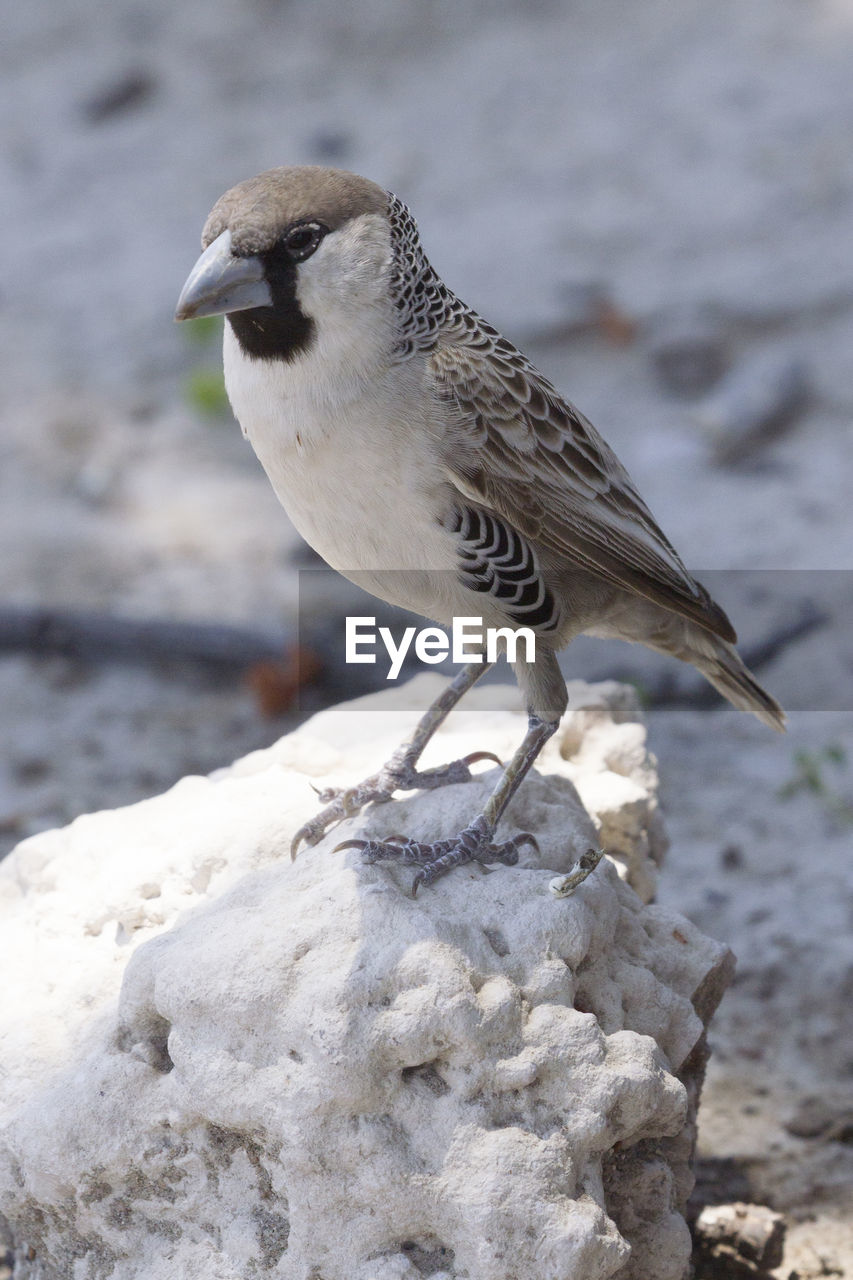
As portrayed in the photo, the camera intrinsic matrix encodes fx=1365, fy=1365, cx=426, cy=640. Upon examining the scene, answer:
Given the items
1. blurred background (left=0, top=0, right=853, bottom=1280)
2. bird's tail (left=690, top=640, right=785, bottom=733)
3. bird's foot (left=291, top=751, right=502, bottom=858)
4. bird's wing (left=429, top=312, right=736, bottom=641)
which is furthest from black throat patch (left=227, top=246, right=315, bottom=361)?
blurred background (left=0, top=0, right=853, bottom=1280)

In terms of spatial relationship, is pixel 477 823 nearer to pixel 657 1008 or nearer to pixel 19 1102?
pixel 657 1008

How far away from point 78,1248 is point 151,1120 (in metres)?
0.41

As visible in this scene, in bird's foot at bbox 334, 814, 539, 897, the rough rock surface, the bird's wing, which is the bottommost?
the rough rock surface

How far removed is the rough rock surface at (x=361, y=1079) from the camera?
2.82 m

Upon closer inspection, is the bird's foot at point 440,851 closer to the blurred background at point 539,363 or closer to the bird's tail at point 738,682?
the bird's tail at point 738,682

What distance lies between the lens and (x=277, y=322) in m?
3.34

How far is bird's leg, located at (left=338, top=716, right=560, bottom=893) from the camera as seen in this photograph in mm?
3314

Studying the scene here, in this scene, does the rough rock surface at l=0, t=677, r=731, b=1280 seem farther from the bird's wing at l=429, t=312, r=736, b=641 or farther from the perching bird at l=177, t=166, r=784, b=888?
the bird's wing at l=429, t=312, r=736, b=641

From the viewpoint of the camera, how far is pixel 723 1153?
14.0 ft

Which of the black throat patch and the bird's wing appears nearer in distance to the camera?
the black throat patch

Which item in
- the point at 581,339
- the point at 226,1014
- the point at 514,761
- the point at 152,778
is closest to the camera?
the point at 226,1014

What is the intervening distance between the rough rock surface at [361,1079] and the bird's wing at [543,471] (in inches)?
31.9

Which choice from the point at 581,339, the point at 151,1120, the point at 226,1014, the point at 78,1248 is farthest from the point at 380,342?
the point at 581,339

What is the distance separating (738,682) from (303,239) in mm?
2099
